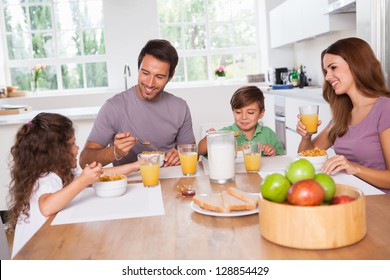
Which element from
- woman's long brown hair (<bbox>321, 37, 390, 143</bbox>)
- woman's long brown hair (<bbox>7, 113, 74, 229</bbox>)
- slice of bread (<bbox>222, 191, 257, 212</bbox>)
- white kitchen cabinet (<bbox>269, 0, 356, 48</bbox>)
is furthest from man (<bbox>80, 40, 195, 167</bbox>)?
white kitchen cabinet (<bbox>269, 0, 356, 48</bbox>)

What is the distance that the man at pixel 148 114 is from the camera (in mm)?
2402

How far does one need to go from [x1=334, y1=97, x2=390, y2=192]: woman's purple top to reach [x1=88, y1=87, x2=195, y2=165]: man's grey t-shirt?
0.94 meters

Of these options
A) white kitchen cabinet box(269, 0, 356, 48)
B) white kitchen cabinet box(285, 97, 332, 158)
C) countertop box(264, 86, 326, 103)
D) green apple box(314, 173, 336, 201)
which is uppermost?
white kitchen cabinet box(269, 0, 356, 48)

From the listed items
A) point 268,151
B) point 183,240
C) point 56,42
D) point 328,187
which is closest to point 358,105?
point 268,151

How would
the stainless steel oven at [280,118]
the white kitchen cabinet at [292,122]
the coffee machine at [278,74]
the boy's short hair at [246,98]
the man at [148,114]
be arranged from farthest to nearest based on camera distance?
the coffee machine at [278,74], the stainless steel oven at [280,118], the white kitchen cabinet at [292,122], the boy's short hair at [246,98], the man at [148,114]

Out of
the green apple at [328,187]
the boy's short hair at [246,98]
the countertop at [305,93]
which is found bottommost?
the green apple at [328,187]

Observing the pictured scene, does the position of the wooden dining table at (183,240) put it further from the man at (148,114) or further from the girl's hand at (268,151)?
the man at (148,114)

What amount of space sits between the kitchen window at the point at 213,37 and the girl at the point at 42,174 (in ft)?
16.7

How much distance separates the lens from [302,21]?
4.76 m

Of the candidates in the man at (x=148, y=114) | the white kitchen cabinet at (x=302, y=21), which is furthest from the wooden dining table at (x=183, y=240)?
the white kitchen cabinet at (x=302, y=21)

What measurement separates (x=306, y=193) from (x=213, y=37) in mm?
6130

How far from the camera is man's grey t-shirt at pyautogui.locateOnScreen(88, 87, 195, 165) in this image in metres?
2.49

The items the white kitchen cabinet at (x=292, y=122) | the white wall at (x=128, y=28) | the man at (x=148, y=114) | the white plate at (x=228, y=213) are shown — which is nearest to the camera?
the white plate at (x=228, y=213)

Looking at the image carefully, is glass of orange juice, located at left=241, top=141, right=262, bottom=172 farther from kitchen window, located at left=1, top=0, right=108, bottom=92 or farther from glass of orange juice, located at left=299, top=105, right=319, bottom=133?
kitchen window, located at left=1, top=0, right=108, bottom=92
